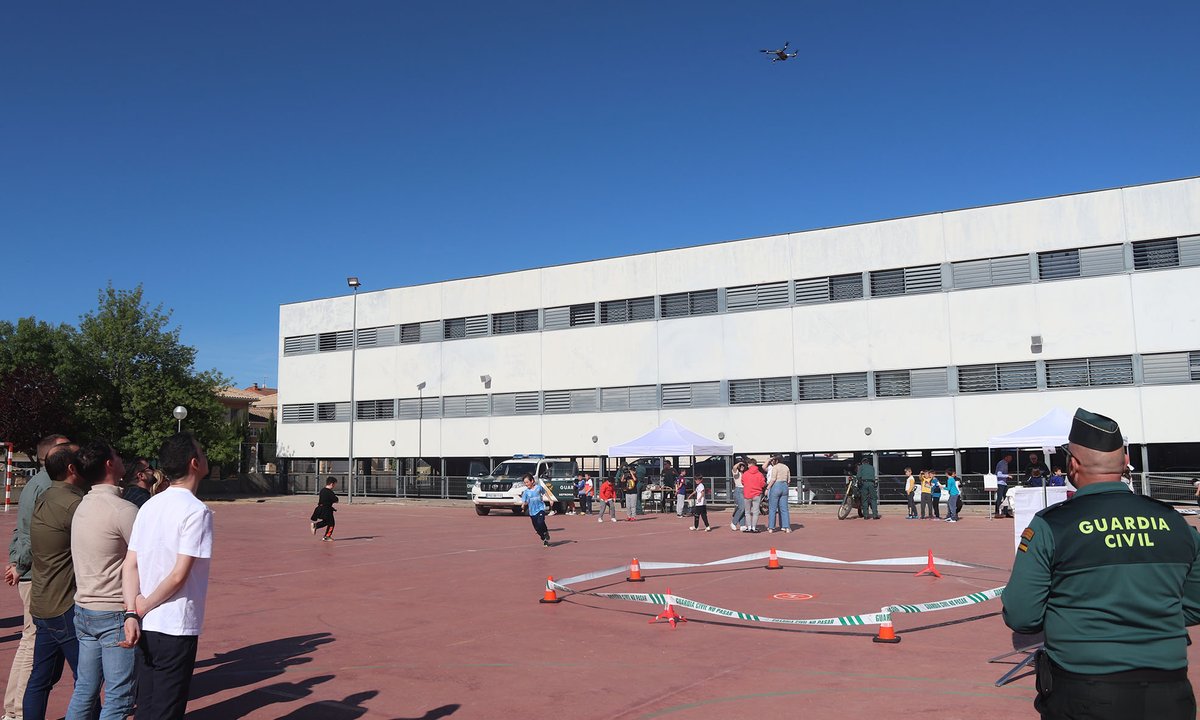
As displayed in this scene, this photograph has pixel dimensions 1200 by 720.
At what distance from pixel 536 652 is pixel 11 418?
4348 cm

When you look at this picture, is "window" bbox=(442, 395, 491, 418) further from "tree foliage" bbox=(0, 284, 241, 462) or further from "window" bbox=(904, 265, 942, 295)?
"window" bbox=(904, 265, 942, 295)

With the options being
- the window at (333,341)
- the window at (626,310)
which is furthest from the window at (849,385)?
the window at (333,341)

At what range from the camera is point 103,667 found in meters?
4.68

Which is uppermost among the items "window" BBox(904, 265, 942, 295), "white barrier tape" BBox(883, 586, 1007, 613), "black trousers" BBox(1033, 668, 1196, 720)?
"window" BBox(904, 265, 942, 295)

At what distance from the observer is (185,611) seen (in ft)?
14.3

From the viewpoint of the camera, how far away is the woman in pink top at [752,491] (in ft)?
70.6

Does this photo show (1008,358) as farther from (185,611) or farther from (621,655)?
(185,611)

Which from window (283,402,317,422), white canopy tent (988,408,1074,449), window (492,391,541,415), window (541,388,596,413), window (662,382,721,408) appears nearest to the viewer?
white canopy tent (988,408,1074,449)

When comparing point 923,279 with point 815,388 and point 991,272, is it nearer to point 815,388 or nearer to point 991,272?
point 991,272

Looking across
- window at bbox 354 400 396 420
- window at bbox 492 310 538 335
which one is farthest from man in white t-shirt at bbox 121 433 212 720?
window at bbox 354 400 396 420

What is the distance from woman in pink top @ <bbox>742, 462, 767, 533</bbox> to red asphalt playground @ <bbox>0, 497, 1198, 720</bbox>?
4.27 meters

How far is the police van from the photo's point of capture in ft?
101

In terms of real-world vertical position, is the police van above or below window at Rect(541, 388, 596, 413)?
below

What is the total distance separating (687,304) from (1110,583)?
3649 cm
